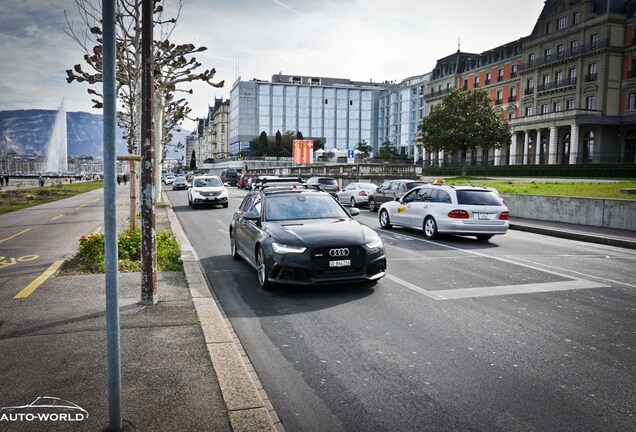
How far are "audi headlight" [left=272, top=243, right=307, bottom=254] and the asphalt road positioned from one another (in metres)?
0.70

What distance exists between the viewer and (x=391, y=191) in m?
23.7

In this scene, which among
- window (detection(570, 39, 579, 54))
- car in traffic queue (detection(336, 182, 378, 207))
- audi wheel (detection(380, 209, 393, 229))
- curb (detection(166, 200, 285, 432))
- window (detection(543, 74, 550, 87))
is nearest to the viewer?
curb (detection(166, 200, 285, 432))

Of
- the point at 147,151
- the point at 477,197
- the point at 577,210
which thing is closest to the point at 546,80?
the point at 577,210

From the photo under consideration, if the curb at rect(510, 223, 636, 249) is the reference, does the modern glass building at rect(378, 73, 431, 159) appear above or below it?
above

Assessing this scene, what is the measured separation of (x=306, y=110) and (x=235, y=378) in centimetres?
13891

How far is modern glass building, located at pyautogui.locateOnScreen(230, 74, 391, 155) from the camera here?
437 feet

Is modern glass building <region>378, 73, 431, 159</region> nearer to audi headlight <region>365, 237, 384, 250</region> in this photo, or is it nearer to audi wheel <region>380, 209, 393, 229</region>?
audi wheel <region>380, 209, 393, 229</region>

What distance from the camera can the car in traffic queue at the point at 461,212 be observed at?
13.7m

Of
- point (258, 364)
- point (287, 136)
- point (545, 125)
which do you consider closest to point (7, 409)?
point (258, 364)

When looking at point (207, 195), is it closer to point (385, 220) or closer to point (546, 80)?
point (385, 220)

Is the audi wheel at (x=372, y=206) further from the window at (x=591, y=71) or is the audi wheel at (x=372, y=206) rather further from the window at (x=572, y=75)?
the window at (x=572, y=75)

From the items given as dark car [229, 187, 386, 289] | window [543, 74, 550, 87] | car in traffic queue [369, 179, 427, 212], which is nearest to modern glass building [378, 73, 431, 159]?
window [543, 74, 550, 87]

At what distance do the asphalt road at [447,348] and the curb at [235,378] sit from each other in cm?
14

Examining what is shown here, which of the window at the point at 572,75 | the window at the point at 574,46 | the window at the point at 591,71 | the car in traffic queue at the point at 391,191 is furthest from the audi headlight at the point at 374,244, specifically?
the window at the point at 574,46
